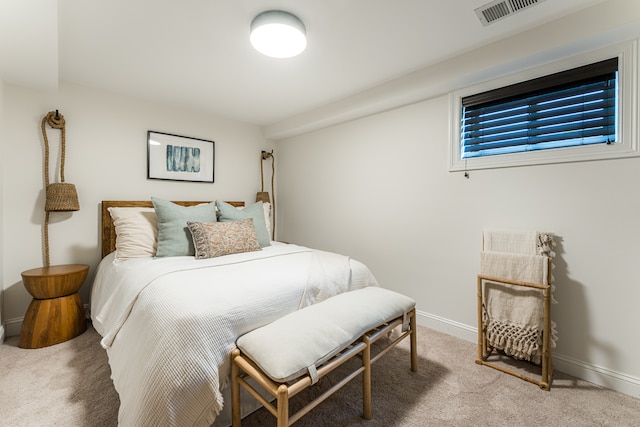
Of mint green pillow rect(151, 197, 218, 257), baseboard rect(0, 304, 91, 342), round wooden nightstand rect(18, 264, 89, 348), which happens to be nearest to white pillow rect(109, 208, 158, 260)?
mint green pillow rect(151, 197, 218, 257)

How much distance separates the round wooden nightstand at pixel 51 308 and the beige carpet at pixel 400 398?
0.47 ft

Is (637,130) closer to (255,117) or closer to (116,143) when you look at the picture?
(255,117)

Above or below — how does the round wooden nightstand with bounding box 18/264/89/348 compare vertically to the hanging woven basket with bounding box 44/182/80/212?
below

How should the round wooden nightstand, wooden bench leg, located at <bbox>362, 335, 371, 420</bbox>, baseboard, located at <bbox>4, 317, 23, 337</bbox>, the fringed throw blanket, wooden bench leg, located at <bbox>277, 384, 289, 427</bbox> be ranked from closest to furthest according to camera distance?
1. wooden bench leg, located at <bbox>277, 384, 289, 427</bbox>
2. wooden bench leg, located at <bbox>362, 335, 371, 420</bbox>
3. the fringed throw blanket
4. the round wooden nightstand
5. baseboard, located at <bbox>4, 317, 23, 337</bbox>

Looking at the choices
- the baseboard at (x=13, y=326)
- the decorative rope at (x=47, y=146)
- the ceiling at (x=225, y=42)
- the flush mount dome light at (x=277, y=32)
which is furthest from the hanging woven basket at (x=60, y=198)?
the flush mount dome light at (x=277, y=32)

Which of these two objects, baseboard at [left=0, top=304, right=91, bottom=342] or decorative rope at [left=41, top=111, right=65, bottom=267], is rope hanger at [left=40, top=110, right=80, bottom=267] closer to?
decorative rope at [left=41, top=111, right=65, bottom=267]

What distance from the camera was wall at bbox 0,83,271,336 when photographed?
226cm

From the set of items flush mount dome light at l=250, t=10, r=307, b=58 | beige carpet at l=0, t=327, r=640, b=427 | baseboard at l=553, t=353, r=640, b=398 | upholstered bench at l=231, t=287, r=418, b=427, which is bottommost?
beige carpet at l=0, t=327, r=640, b=427

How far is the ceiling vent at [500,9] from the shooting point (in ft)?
4.95

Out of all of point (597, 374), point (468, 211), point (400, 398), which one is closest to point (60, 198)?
point (400, 398)

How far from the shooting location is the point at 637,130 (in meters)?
1.56

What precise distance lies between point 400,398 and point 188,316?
4.18 feet

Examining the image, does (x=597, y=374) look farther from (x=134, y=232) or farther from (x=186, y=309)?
(x=134, y=232)

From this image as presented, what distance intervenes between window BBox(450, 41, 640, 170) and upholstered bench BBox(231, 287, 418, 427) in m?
1.47
